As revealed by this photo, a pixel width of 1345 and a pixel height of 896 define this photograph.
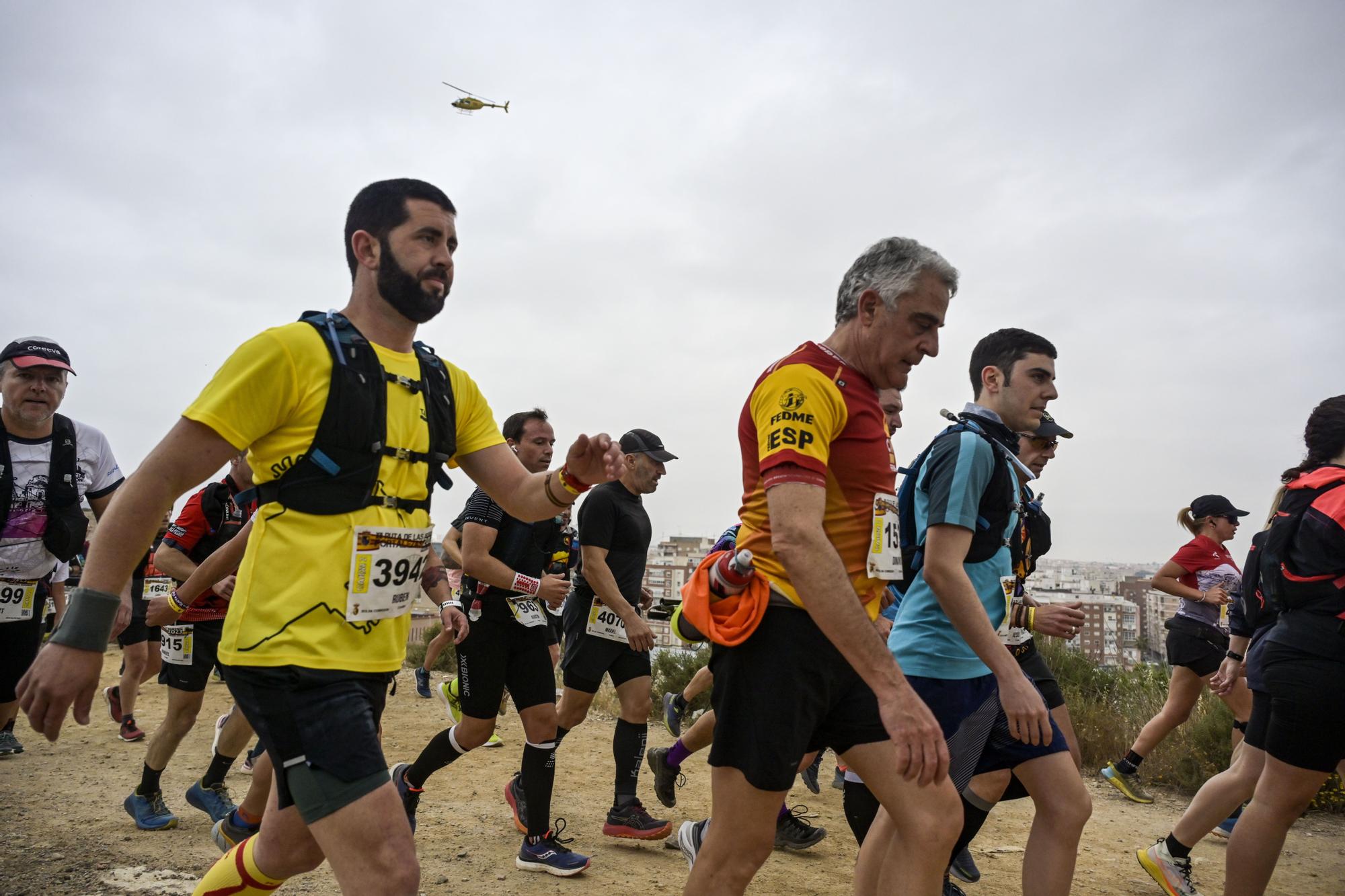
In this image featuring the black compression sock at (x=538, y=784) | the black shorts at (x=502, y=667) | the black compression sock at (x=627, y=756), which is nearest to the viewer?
the black compression sock at (x=538, y=784)

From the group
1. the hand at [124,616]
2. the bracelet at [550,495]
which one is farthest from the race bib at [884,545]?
the hand at [124,616]

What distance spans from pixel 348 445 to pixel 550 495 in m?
0.73

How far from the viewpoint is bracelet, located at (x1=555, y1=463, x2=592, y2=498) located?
303cm

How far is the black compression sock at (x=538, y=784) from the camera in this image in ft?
17.4

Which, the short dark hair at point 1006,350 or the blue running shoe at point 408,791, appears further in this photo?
the blue running shoe at point 408,791

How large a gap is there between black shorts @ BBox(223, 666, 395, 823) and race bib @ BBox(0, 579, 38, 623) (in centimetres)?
369

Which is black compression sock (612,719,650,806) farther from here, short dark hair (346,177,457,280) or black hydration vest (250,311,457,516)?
short dark hair (346,177,457,280)

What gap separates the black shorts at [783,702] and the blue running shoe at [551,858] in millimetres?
2796

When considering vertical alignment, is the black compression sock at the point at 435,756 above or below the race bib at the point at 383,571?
below

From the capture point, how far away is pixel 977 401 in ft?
14.0

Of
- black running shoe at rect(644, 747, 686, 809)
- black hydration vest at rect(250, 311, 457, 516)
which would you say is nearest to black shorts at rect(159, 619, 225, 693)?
black running shoe at rect(644, 747, 686, 809)

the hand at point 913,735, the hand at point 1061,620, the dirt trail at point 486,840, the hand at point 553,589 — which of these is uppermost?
the hand at point 1061,620

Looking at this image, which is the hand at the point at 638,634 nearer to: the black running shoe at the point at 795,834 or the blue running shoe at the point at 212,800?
the black running shoe at the point at 795,834

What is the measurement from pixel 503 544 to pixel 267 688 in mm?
3430
